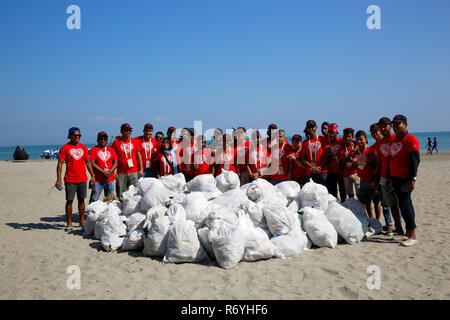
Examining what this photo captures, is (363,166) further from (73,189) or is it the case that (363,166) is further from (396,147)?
(73,189)

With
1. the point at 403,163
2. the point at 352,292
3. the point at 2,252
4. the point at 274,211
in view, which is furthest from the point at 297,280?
the point at 2,252

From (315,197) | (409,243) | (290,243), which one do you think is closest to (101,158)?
(290,243)

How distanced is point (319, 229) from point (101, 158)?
3.98 metres

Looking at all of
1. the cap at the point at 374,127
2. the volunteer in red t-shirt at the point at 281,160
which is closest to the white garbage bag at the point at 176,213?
the volunteer in red t-shirt at the point at 281,160

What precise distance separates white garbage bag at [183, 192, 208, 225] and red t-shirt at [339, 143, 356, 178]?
8.12ft

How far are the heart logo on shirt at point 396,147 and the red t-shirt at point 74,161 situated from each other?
4942 mm

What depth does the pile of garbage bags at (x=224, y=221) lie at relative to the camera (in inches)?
149

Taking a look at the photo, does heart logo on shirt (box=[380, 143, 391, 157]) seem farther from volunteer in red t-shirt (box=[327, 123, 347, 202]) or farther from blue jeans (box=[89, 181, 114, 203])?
blue jeans (box=[89, 181, 114, 203])

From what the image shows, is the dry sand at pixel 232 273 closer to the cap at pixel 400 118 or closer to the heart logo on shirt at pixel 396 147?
the heart logo on shirt at pixel 396 147

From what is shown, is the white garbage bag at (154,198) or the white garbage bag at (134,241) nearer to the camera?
the white garbage bag at (134,241)

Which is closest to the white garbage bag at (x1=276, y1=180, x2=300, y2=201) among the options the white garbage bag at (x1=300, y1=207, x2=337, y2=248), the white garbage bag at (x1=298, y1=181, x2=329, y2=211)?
the white garbage bag at (x1=298, y1=181, x2=329, y2=211)

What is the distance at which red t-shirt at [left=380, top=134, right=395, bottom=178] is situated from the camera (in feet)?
14.5

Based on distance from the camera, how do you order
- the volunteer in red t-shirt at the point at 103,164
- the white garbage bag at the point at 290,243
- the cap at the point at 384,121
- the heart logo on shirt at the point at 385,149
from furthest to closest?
the volunteer in red t-shirt at the point at 103,164, the cap at the point at 384,121, the heart logo on shirt at the point at 385,149, the white garbage bag at the point at 290,243
